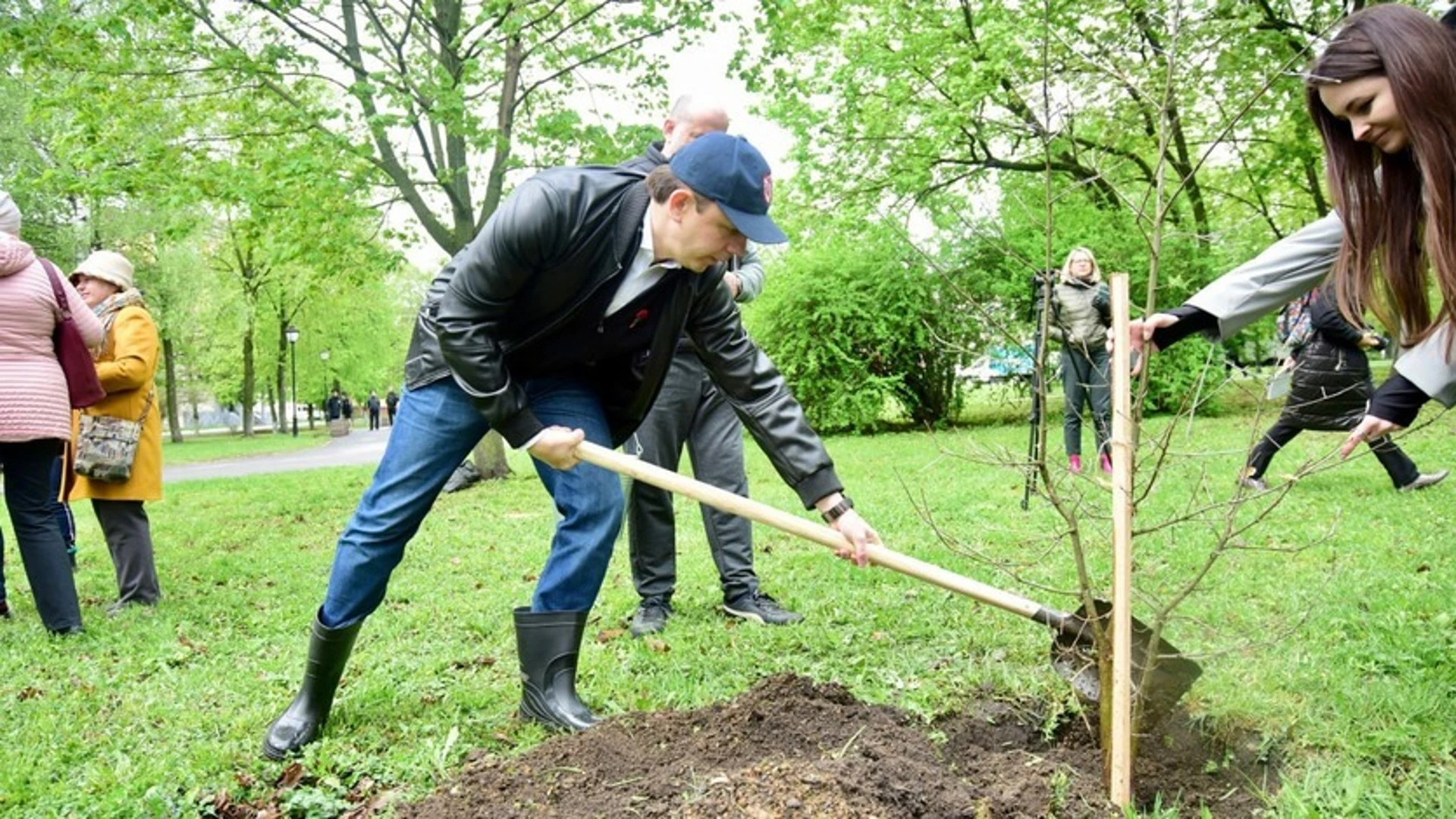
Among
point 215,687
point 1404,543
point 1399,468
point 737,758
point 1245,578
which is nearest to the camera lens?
point 737,758

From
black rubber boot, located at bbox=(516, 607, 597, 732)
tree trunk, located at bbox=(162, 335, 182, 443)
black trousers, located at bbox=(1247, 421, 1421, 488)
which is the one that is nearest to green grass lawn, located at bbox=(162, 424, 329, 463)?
tree trunk, located at bbox=(162, 335, 182, 443)

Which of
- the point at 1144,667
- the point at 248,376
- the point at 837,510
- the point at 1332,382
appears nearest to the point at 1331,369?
the point at 1332,382

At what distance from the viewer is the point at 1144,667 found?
248 centimetres

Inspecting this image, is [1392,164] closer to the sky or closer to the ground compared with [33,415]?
closer to the sky

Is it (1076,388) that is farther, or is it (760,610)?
(1076,388)

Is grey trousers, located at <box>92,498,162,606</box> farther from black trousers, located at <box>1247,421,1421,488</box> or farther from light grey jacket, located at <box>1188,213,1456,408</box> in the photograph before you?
black trousers, located at <box>1247,421,1421,488</box>

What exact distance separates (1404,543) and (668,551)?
11.6 feet

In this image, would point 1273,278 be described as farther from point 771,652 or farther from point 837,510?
point 771,652

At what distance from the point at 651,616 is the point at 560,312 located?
176 centimetres

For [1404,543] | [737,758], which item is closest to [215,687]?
[737,758]

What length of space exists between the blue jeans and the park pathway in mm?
11092

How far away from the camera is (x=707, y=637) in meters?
3.82

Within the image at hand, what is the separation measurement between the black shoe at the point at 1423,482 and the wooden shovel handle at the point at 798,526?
460cm

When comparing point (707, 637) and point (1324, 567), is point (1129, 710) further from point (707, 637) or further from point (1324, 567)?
point (1324, 567)
